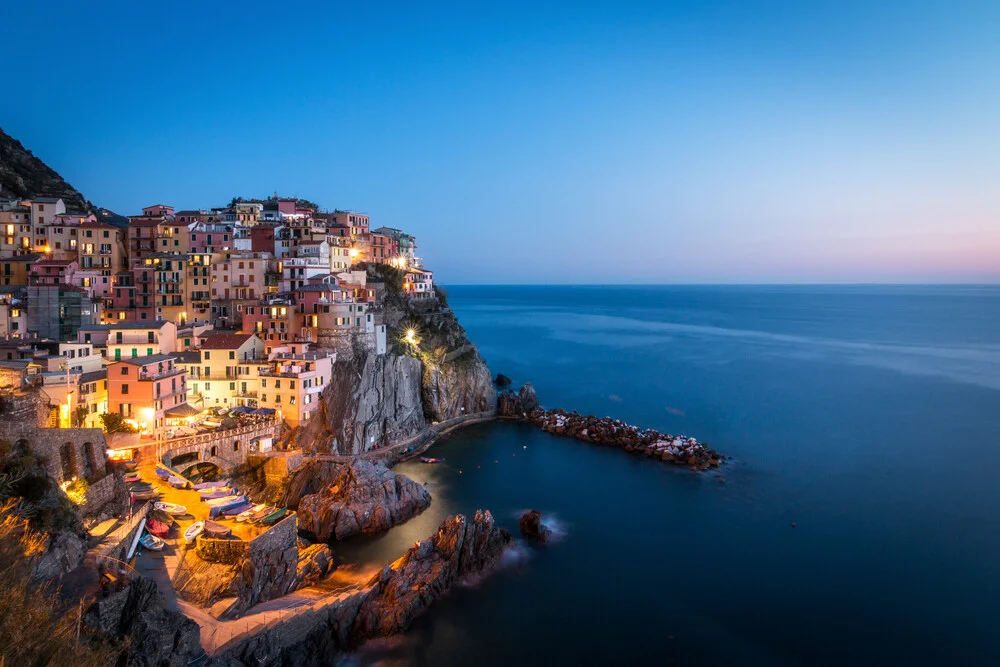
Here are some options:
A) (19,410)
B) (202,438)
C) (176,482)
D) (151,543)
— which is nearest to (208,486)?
(176,482)

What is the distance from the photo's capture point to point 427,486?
109 feet

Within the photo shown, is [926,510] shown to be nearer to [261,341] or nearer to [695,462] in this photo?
[695,462]

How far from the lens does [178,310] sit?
41812mm

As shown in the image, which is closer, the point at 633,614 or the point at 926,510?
the point at 633,614

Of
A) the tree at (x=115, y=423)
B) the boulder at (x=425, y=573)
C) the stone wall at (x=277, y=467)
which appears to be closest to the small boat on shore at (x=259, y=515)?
the stone wall at (x=277, y=467)

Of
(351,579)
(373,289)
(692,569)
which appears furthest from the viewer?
(373,289)

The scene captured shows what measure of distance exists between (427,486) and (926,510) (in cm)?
2848

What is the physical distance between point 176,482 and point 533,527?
17.3 m

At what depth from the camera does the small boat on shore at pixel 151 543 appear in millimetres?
20656

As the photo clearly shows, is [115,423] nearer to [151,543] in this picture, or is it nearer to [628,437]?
[151,543]

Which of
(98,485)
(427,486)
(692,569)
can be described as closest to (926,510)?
(692,569)

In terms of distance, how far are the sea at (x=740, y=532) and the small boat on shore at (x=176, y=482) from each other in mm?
8338

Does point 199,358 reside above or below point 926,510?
above

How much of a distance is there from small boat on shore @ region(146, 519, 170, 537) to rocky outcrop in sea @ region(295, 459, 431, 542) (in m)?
6.49
